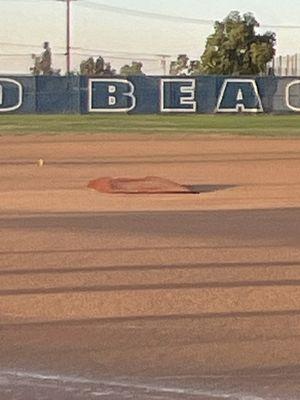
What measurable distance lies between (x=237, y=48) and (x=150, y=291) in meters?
81.4

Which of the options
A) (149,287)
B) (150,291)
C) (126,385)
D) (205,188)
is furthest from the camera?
(205,188)

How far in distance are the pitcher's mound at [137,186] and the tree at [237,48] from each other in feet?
216

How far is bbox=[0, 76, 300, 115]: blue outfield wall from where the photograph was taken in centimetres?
5219

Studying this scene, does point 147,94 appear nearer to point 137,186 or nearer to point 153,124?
point 153,124

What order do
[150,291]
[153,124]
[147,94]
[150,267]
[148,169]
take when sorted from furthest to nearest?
[147,94] < [153,124] < [148,169] < [150,267] < [150,291]

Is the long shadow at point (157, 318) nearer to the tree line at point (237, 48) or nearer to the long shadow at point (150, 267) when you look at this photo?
the long shadow at point (150, 267)

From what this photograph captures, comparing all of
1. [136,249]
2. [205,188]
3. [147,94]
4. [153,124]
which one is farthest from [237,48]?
[136,249]

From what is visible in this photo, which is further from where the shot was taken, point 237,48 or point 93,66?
point 93,66

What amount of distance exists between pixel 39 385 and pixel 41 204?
1230cm

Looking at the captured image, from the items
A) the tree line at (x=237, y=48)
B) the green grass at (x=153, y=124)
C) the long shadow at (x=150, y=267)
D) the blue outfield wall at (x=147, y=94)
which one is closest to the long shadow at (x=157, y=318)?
the long shadow at (x=150, y=267)

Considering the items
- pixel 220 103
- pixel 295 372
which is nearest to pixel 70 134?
pixel 220 103

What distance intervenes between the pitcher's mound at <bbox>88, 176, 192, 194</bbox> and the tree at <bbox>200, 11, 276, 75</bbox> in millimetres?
65906

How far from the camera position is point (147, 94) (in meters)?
53.0

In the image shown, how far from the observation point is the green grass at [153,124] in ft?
142
